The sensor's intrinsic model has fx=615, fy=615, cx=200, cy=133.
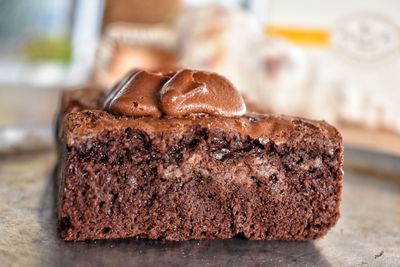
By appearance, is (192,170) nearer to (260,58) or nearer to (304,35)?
(260,58)

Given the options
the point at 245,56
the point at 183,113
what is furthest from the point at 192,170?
the point at 245,56

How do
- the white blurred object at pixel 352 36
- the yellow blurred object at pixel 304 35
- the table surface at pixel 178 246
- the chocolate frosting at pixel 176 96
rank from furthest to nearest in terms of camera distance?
the yellow blurred object at pixel 304 35
the white blurred object at pixel 352 36
the chocolate frosting at pixel 176 96
the table surface at pixel 178 246

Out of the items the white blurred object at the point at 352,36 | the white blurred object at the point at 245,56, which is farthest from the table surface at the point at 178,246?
the white blurred object at the point at 352,36

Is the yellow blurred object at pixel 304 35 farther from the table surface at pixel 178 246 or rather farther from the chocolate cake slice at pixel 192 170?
the chocolate cake slice at pixel 192 170

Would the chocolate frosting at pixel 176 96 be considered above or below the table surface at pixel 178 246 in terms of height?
above

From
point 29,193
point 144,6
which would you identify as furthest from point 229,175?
point 144,6

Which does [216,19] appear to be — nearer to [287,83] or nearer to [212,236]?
[287,83]
